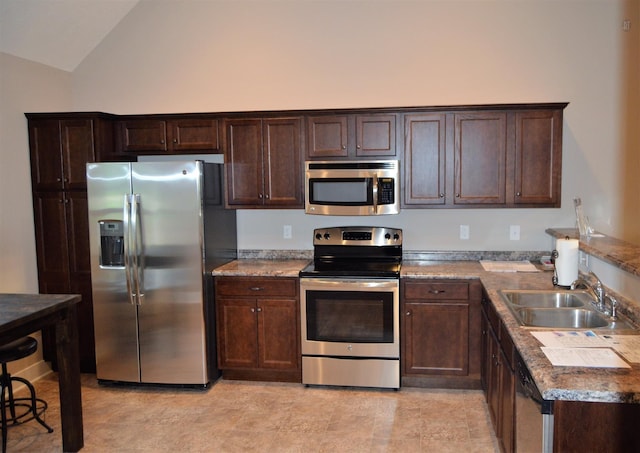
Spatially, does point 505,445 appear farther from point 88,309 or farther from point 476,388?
point 88,309

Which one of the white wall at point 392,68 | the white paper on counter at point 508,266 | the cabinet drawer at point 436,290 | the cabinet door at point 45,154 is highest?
the white wall at point 392,68

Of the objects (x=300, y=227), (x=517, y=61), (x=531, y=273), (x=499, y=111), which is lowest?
(x=531, y=273)

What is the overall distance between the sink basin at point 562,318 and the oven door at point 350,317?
3.87 feet

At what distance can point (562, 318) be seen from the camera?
293cm

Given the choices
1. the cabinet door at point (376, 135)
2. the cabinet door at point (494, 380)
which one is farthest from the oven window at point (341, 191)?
the cabinet door at point (494, 380)

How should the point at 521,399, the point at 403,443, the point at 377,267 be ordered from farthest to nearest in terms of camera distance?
the point at 377,267
the point at 403,443
the point at 521,399

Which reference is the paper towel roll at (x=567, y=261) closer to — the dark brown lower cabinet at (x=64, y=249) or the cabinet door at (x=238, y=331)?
the cabinet door at (x=238, y=331)

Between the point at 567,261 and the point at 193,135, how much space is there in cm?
294

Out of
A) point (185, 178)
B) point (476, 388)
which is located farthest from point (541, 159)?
point (185, 178)

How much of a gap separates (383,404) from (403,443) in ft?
1.88

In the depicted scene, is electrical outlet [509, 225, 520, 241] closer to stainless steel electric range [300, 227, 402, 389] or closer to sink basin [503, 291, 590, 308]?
stainless steel electric range [300, 227, 402, 389]

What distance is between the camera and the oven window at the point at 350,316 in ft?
13.3

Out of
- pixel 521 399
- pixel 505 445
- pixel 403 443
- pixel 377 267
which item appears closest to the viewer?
pixel 521 399

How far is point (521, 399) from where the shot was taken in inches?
93.2
